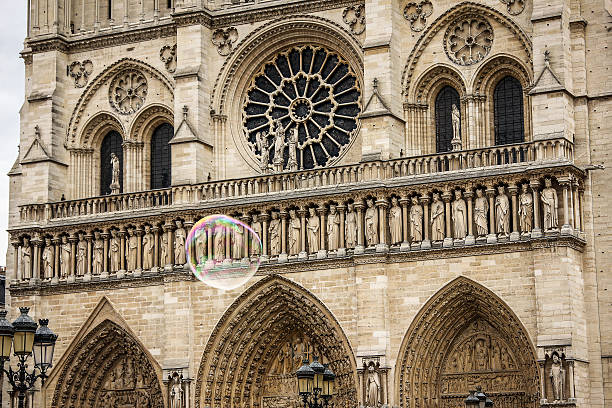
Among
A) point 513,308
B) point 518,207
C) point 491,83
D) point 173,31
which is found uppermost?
point 173,31

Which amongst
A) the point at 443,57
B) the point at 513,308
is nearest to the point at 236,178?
the point at 443,57

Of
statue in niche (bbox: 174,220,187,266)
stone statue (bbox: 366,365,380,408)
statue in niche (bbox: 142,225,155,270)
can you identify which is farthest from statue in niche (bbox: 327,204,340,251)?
statue in niche (bbox: 142,225,155,270)

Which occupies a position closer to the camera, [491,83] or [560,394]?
[560,394]

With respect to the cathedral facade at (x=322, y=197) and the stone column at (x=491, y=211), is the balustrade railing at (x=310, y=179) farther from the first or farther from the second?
the stone column at (x=491, y=211)

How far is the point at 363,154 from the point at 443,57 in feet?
10.4

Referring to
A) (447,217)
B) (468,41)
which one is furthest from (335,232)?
(468,41)

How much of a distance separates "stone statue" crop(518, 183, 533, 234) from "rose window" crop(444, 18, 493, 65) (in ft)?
13.4

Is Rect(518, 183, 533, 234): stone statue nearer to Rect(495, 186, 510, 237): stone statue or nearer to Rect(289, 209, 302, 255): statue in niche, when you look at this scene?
Rect(495, 186, 510, 237): stone statue

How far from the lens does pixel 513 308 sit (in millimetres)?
29688

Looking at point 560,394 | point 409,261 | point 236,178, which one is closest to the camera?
point 560,394

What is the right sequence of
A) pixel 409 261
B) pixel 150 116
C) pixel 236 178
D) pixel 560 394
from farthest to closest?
pixel 150 116 < pixel 236 178 < pixel 409 261 < pixel 560 394

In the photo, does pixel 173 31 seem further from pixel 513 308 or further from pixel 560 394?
pixel 560 394

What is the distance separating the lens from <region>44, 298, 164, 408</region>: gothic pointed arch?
34.9 metres

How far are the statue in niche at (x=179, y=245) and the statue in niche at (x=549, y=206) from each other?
9.54 metres
